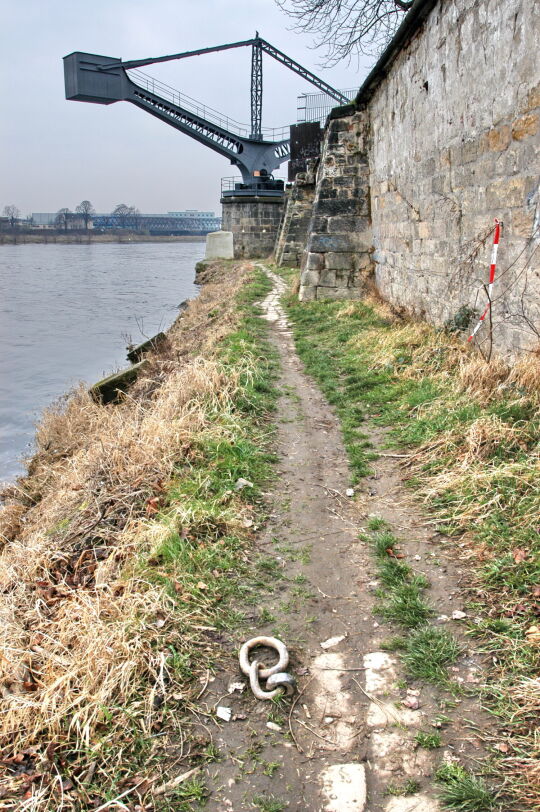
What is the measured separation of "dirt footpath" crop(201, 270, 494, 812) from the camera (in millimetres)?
2066

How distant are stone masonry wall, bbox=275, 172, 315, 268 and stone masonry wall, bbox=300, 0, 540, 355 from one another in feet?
30.0

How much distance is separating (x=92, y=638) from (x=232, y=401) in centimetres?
315

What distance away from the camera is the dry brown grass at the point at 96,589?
2357 mm

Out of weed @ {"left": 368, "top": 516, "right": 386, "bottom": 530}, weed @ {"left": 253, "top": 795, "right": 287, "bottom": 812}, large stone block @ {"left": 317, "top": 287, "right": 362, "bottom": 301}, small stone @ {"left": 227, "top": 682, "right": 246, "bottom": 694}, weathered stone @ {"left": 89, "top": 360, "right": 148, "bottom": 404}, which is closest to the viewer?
weed @ {"left": 253, "top": 795, "right": 287, "bottom": 812}

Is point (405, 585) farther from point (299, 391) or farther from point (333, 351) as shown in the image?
point (333, 351)

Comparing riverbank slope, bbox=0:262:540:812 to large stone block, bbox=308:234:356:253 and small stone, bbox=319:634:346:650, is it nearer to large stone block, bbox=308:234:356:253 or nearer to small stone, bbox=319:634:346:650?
small stone, bbox=319:634:346:650

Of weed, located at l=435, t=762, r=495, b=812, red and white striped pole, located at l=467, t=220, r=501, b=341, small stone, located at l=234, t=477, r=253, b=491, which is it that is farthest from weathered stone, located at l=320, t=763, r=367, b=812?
red and white striped pole, located at l=467, t=220, r=501, b=341

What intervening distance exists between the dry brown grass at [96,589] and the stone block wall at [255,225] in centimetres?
2364

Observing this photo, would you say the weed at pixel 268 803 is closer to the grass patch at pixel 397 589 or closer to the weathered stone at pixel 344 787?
the weathered stone at pixel 344 787

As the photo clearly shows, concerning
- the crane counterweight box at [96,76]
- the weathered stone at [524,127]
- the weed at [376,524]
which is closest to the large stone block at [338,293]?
the weathered stone at [524,127]

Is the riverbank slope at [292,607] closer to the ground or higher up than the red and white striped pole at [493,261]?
closer to the ground

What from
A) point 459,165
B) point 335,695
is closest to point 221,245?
point 459,165

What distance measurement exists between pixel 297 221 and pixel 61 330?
8425mm

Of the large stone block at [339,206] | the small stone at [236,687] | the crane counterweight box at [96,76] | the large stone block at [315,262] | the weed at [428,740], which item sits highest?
the crane counterweight box at [96,76]
